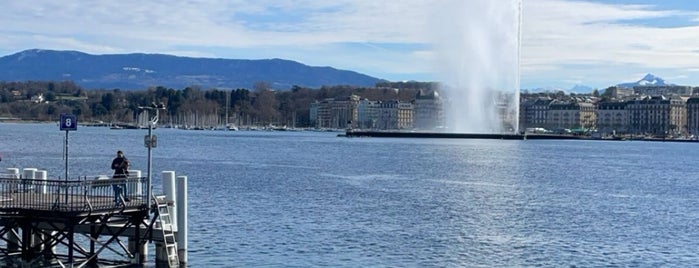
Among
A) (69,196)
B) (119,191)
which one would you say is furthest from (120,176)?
(69,196)

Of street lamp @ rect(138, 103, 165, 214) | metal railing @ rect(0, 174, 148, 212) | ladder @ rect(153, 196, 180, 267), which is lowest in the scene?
ladder @ rect(153, 196, 180, 267)

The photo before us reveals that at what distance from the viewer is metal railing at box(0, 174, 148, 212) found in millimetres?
24500

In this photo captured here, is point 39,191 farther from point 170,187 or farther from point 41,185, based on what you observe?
point 170,187

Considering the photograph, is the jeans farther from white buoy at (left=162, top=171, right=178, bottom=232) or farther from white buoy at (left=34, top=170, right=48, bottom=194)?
white buoy at (left=34, top=170, right=48, bottom=194)

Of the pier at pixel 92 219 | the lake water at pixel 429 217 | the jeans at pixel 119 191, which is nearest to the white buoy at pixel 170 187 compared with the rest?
the pier at pixel 92 219

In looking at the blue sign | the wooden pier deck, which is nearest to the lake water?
the wooden pier deck

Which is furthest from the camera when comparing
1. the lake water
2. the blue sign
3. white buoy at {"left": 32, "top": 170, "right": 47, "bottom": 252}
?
the lake water

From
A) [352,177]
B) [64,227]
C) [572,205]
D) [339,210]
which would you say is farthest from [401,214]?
[352,177]

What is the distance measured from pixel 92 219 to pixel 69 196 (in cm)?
98

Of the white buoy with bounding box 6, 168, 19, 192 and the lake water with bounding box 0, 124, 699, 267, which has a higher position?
the white buoy with bounding box 6, 168, 19, 192

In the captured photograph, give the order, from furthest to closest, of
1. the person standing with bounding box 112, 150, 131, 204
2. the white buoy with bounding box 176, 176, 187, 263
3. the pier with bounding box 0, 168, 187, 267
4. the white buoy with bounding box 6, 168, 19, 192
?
the white buoy with bounding box 6, 168, 19, 192 → the white buoy with bounding box 176, 176, 187, 263 → the person standing with bounding box 112, 150, 131, 204 → the pier with bounding box 0, 168, 187, 267

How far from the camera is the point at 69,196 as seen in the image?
25.5m

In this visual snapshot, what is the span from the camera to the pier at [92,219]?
2470 centimetres

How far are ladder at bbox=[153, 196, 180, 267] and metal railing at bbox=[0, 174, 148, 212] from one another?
1.81 feet
